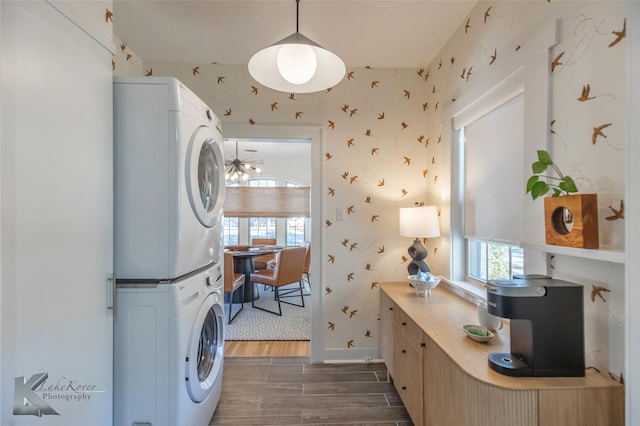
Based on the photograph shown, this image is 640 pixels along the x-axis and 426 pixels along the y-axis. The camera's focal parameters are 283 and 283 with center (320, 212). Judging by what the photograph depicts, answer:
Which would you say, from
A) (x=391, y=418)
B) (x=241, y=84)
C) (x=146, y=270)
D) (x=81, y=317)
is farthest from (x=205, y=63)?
(x=391, y=418)

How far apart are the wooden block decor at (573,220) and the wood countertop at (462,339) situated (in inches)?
18.3

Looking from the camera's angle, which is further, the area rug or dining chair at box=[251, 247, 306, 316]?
dining chair at box=[251, 247, 306, 316]

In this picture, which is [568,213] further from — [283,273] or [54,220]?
[283,273]

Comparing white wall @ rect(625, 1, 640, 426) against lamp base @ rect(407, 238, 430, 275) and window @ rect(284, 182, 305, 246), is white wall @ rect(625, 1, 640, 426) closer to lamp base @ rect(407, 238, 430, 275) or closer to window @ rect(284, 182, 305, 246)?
lamp base @ rect(407, 238, 430, 275)

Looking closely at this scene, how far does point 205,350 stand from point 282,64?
1.61 meters

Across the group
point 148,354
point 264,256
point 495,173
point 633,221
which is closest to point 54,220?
point 148,354

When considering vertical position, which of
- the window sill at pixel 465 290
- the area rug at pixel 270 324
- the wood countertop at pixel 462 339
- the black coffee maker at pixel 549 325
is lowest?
the area rug at pixel 270 324

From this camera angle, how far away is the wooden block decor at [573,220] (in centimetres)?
95

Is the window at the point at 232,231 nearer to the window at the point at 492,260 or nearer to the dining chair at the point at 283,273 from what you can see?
the dining chair at the point at 283,273

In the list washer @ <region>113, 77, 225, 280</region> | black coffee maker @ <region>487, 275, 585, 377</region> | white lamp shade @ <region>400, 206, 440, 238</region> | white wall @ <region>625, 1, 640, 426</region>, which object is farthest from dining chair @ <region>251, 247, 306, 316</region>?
white wall @ <region>625, 1, 640, 426</region>

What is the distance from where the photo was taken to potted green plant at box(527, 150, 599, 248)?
37.4 inches

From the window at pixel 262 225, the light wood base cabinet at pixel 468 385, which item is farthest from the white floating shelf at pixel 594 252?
the window at pixel 262 225

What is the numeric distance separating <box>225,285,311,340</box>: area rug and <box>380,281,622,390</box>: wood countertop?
1.41m

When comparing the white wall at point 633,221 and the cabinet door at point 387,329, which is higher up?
the white wall at point 633,221
